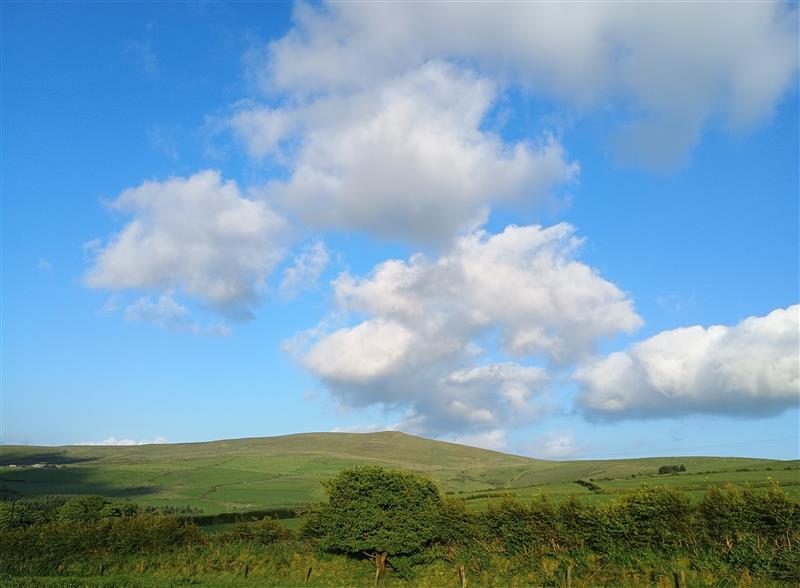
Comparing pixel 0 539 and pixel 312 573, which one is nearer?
pixel 312 573

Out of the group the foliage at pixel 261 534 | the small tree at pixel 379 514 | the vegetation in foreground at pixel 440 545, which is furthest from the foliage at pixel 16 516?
the small tree at pixel 379 514

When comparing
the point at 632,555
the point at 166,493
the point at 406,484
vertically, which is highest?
the point at 406,484

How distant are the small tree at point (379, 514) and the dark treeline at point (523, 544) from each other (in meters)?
0.33

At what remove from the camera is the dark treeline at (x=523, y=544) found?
38.7 meters

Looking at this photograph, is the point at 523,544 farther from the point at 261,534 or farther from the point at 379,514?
the point at 261,534

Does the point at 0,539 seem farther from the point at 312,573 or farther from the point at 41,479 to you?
the point at 41,479

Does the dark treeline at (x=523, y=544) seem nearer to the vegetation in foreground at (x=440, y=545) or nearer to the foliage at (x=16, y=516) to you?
the vegetation in foreground at (x=440, y=545)

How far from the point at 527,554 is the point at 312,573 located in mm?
18307

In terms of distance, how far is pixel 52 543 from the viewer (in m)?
54.6

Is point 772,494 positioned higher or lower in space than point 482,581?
higher

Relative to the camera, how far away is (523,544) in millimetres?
47812

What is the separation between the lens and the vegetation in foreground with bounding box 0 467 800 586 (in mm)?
38812

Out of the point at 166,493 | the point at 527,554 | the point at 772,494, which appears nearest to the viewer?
the point at 772,494

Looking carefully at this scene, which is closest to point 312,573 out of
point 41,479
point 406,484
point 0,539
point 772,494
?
point 406,484
